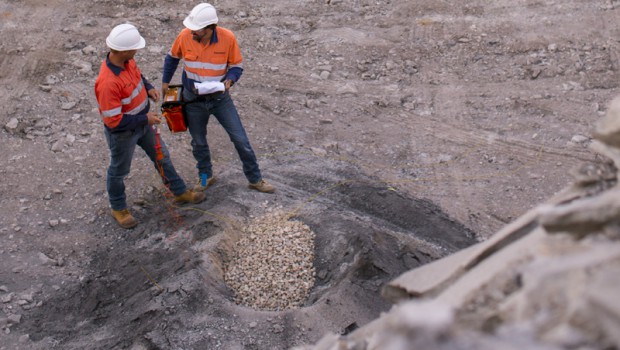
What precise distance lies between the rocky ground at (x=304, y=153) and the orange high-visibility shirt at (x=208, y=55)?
1.39 m

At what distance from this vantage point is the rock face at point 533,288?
84.1 inches

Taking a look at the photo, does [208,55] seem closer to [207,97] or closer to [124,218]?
[207,97]

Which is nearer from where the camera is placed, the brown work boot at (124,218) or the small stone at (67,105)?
the brown work boot at (124,218)

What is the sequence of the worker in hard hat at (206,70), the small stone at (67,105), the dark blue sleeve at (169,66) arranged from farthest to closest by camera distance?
the small stone at (67,105), the dark blue sleeve at (169,66), the worker in hard hat at (206,70)

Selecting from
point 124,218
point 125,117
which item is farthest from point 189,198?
point 125,117

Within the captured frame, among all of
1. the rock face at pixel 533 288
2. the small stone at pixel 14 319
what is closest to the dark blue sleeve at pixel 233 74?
the small stone at pixel 14 319

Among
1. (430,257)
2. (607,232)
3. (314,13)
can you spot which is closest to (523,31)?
(314,13)

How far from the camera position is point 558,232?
9.10 feet

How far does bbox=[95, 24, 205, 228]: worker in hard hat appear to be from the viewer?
560 cm

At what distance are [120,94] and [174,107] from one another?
747 millimetres

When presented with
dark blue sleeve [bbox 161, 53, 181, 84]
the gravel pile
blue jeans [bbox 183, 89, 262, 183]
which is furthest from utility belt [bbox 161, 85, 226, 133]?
the gravel pile

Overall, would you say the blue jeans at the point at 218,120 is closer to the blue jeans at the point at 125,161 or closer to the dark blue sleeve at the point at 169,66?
the dark blue sleeve at the point at 169,66

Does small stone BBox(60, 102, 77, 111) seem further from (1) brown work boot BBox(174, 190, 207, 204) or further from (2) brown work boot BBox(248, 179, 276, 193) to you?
(2) brown work boot BBox(248, 179, 276, 193)

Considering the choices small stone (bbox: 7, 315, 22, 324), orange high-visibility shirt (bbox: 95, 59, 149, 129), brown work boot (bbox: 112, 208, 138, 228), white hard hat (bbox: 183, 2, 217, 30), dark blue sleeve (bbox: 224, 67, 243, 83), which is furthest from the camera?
brown work boot (bbox: 112, 208, 138, 228)
